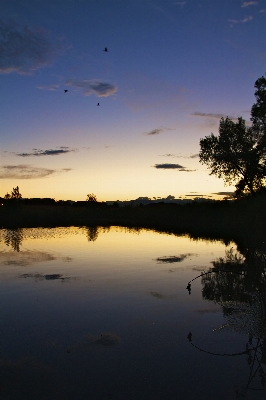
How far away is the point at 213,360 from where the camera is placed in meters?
6.98

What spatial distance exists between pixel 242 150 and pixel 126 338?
3455cm

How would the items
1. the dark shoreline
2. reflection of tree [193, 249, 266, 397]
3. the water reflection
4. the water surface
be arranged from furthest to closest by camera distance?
the dark shoreline, the water reflection, reflection of tree [193, 249, 266, 397], the water surface

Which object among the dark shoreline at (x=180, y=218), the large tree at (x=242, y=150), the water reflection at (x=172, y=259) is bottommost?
the water reflection at (x=172, y=259)

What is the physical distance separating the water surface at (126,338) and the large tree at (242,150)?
86.1ft

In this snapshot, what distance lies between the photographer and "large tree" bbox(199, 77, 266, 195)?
36.8m

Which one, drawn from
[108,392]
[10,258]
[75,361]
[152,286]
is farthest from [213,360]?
[10,258]

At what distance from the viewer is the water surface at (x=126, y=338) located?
603 cm

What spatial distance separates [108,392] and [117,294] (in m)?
6.15

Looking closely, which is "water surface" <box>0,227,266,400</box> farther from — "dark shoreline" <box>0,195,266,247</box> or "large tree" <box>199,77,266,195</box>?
"large tree" <box>199,77,266,195</box>

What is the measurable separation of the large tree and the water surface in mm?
26238

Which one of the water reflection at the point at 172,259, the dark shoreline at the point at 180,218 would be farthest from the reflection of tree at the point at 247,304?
the dark shoreline at the point at 180,218

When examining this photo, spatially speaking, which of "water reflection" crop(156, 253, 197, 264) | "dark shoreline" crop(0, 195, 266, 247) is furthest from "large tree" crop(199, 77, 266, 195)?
"water reflection" crop(156, 253, 197, 264)

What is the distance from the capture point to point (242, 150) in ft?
128

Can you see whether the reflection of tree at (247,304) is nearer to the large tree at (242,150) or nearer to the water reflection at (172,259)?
the water reflection at (172,259)
